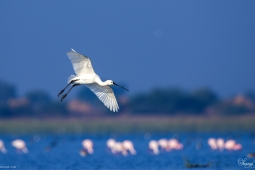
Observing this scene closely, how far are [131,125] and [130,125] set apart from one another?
14 cm

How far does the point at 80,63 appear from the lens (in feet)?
68.5

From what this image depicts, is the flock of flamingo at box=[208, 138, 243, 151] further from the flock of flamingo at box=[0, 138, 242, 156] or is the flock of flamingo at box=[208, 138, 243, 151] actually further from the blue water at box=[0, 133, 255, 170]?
the blue water at box=[0, 133, 255, 170]

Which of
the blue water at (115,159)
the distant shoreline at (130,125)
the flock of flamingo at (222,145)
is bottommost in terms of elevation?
the blue water at (115,159)

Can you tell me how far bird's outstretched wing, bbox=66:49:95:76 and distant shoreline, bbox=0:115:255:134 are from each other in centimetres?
2824

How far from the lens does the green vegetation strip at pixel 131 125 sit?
50.3m

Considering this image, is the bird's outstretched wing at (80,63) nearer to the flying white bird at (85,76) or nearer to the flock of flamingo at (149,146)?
the flying white bird at (85,76)

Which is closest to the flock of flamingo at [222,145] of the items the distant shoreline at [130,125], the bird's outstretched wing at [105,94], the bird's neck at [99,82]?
the bird's outstretched wing at [105,94]

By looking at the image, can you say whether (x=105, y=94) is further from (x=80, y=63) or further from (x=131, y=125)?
(x=131, y=125)

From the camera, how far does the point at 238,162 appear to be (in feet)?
86.4

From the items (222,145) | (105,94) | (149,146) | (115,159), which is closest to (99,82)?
(105,94)

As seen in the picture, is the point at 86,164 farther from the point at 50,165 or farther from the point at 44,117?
the point at 44,117

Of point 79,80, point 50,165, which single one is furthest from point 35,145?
point 79,80

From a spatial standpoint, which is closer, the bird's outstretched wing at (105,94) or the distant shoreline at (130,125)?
the bird's outstretched wing at (105,94)

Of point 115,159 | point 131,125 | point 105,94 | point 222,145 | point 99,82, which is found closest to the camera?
point 99,82
